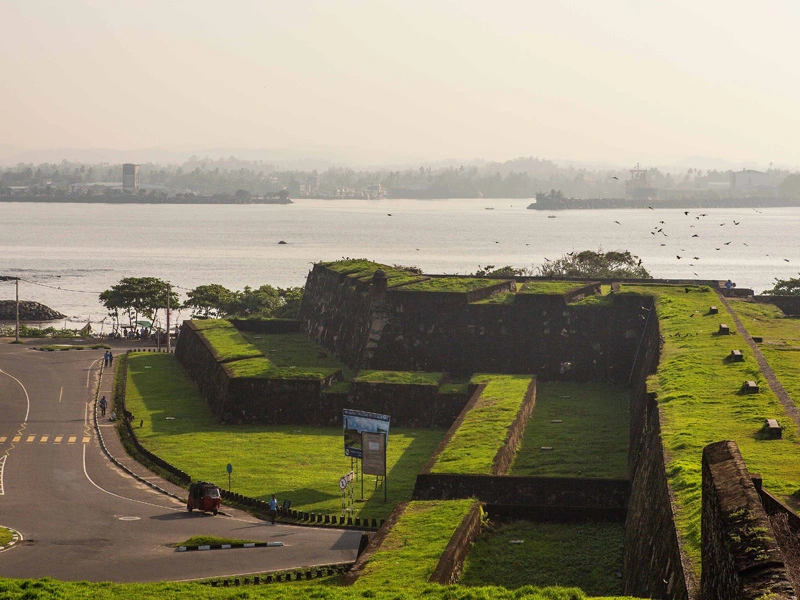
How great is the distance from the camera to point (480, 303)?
5081 centimetres

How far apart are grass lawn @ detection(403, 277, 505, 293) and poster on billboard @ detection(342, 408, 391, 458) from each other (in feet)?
52.4

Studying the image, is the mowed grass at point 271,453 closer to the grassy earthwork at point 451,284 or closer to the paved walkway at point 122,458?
the paved walkway at point 122,458

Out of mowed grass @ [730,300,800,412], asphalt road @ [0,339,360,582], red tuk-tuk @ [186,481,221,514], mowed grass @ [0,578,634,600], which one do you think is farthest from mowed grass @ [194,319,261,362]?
mowed grass @ [0,578,634,600]

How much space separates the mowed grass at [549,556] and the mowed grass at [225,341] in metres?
25.8

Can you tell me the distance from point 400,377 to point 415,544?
2201cm

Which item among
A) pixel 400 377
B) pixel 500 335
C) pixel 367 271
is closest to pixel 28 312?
pixel 367 271

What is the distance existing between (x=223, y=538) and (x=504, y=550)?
7737mm

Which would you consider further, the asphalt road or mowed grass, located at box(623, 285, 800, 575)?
the asphalt road

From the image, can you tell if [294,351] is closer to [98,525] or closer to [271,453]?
[271,453]

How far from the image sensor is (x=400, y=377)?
45.9 metres

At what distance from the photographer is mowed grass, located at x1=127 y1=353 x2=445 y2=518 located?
34.6 meters

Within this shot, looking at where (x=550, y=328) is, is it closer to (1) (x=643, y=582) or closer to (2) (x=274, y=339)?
(2) (x=274, y=339)

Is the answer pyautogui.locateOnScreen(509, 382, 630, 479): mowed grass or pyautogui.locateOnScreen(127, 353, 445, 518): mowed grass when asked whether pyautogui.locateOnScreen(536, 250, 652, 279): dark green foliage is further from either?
pyautogui.locateOnScreen(127, 353, 445, 518): mowed grass

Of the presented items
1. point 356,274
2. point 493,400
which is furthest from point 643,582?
point 356,274
